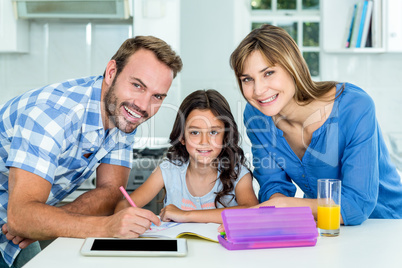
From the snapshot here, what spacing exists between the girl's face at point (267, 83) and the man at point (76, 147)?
13.2 inches

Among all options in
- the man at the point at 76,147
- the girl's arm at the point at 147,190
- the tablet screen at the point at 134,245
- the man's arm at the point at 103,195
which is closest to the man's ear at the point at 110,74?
the man at the point at 76,147

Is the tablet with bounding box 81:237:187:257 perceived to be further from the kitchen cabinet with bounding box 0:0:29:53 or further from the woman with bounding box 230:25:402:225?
the kitchen cabinet with bounding box 0:0:29:53

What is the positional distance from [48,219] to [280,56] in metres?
0.89

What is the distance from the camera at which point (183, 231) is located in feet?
4.14

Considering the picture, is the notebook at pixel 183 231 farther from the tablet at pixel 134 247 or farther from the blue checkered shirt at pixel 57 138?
the blue checkered shirt at pixel 57 138

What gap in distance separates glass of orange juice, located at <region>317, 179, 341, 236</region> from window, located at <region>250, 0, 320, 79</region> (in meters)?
2.28

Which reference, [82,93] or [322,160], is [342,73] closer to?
[322,160]

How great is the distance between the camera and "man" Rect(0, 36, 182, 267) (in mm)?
1285

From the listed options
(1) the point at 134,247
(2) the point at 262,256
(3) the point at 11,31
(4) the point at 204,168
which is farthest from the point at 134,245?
(3) the point at 11,31

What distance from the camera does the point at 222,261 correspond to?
103 centimetres

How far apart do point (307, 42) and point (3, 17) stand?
2138 mm

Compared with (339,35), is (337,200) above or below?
below

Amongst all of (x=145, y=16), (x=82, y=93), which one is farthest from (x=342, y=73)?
(x=82, y=93)

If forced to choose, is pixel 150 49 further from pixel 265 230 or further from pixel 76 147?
pixel 265 230
